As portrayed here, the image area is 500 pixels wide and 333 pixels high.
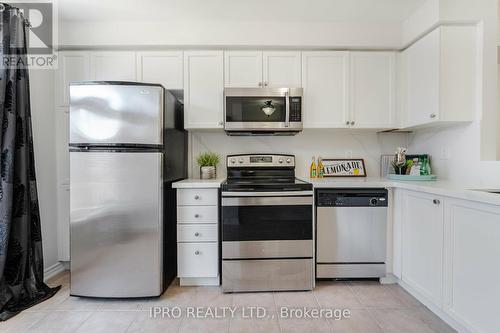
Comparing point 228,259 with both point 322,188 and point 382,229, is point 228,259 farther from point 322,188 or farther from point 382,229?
point 382,229

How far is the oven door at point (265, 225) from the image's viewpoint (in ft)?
7.03

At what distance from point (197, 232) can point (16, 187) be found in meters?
1.42

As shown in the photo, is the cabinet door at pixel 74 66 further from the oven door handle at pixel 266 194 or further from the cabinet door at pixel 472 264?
the cabinet door at pixel 472 264

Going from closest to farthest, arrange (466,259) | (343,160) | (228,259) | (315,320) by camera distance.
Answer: (466,259) < (315,320) < (228,259) < (343,160)

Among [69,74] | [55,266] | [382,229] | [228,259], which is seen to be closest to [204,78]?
[69,74]

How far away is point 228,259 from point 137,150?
113cm

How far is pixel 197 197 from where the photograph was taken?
87.1 inches

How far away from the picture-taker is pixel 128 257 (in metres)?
2.00

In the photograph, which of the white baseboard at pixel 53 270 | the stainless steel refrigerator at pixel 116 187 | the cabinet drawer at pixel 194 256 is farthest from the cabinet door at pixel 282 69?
the white baseboard at pixel 53 270

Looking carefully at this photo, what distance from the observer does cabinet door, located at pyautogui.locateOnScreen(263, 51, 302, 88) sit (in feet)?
8.25

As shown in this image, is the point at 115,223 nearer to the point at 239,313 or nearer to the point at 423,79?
the point at 239,313

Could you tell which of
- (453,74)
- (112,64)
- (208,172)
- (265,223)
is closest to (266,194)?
(265,223)

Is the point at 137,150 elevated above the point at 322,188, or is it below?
above

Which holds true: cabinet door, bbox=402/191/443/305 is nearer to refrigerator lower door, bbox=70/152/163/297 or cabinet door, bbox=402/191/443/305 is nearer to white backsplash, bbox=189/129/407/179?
white backsplash, bbox=189/129/407/179
